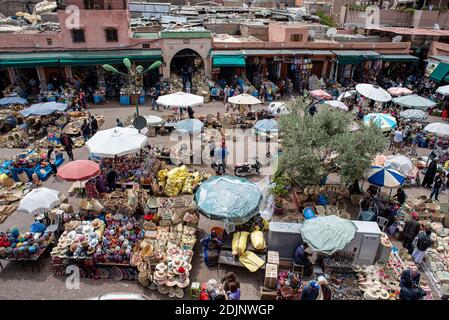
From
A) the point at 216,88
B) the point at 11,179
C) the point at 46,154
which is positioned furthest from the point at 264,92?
the point at 11,179

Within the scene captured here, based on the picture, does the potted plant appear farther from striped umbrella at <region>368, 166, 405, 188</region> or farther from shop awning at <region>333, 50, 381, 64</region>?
shop awning at <region>333, 50, 381, 64</region>

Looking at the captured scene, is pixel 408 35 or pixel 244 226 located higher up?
pixel 408 35

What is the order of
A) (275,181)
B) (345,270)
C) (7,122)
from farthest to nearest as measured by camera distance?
(7,122) → (275,181) → (345,270)

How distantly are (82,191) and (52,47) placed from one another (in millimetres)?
16688

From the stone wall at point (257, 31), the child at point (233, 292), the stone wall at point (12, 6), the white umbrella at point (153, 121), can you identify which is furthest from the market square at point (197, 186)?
the stone wall at point (12, 6)

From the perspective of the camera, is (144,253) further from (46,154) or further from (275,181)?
(46,154)

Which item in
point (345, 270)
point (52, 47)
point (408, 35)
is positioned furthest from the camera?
A: point (408, 35)

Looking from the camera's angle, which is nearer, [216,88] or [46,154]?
[46,154]

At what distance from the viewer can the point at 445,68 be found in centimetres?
2728

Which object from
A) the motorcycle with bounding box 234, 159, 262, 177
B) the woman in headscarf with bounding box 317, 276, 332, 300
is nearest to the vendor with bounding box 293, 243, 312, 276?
the woman in headscarf with bounding box 317, 276, 332, 300

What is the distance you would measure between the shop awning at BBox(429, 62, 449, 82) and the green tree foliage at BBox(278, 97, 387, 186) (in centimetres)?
1939

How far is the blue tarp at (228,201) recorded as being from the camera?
10156mm

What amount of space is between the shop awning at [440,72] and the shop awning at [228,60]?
16.4 metres

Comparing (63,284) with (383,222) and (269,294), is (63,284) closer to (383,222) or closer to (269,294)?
(269,294)
